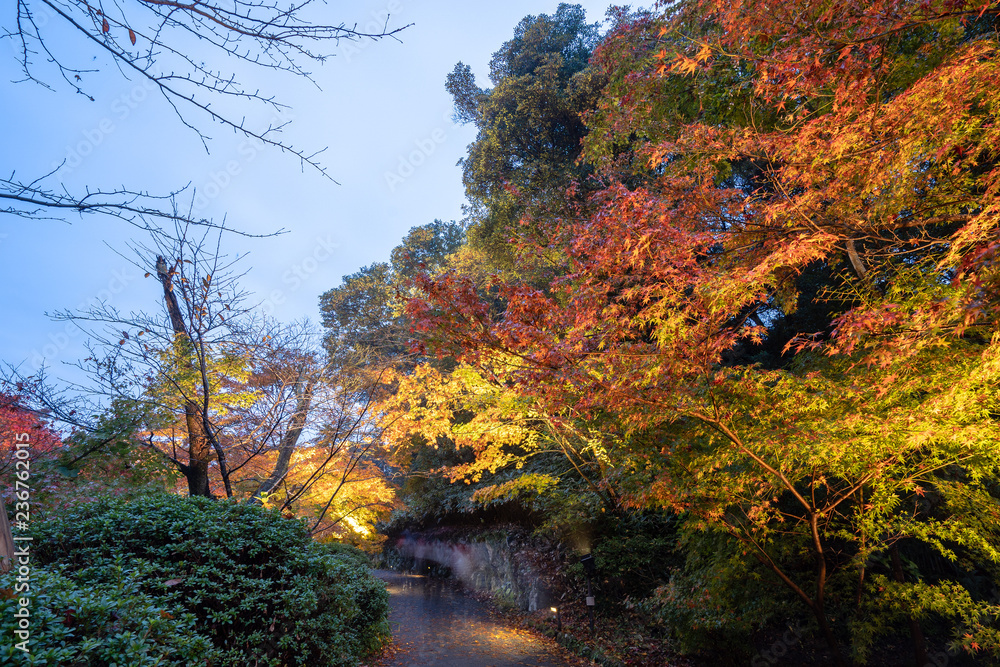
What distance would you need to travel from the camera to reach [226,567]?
3859 mm

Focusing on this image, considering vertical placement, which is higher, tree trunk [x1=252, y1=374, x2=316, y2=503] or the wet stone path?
tree trunk [x1=252, y1=374, x2=316, y2=503]

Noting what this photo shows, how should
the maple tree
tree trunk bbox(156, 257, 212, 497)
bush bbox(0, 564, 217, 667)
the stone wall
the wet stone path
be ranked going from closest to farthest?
bush bbox(0, 564, 217, 667)
the maple tree
tree trunk bbox(156, 257, 212, 497)
the wet stone path
the stone wall

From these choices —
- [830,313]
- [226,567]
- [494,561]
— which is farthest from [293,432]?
[830,313]

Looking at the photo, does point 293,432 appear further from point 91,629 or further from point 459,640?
point 91,629

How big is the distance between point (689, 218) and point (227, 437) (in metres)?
7.58

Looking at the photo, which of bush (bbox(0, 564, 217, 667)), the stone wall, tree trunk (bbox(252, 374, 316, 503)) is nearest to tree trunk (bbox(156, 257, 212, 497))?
tree trunk (bbox(252, 374, 316, 503))

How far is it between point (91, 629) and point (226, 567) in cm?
188

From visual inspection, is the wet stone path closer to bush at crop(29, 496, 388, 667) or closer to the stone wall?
the stone wall

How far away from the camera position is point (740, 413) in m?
4.68

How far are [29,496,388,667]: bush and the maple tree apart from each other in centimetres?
250

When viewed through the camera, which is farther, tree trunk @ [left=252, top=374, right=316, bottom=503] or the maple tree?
tree trunk @ [left=252, top=374, right=316, bottom=503]

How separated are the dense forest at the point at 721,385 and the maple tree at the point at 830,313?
0.11 ft

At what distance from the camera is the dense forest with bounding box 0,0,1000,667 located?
3.49m

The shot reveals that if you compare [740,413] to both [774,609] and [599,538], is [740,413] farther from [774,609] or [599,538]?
[599,538]
